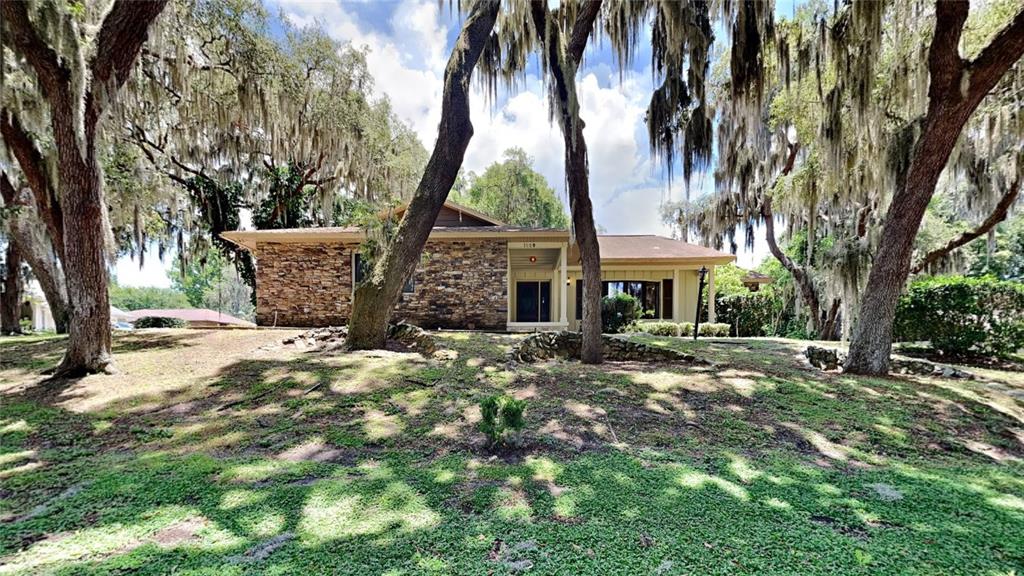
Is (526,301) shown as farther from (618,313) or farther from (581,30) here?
(581,30)

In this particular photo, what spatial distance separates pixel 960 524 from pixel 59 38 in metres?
8.92

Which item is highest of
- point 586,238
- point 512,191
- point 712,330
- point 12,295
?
point 512,191

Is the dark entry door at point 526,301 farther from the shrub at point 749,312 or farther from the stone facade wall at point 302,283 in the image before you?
the shrub at point 749,312

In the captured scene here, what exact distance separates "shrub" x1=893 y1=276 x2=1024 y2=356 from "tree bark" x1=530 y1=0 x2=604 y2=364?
280 inches

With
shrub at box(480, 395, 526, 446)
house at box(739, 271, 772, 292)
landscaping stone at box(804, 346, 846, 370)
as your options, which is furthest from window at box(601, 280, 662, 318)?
shrub at box(480, 395, 526, 446)

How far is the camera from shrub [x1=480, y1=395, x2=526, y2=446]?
3.37 metres

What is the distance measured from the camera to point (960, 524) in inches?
90.7

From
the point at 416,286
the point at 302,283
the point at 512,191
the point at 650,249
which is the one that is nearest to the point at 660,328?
the point at 650,249

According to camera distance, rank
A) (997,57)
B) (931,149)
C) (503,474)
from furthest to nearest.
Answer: (931,149), (997,57), (503,474)

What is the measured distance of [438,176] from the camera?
6.71m

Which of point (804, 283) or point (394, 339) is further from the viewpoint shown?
point (804, 283)

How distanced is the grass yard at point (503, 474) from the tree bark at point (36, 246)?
6.37m

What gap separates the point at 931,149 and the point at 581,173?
185 inches

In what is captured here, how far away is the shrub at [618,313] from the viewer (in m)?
13.3
